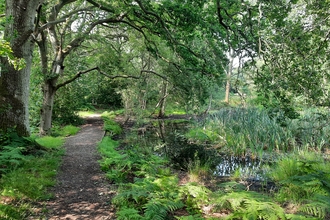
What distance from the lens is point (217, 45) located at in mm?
6051

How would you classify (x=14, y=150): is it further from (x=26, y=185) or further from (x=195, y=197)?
(x=195, y=197)

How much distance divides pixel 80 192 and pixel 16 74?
3.00 metres

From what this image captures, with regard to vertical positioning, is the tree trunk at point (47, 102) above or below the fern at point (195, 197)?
above

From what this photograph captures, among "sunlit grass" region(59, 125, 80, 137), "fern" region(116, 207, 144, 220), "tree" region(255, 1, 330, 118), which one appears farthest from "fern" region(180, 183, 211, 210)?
"sunlit grass" region(59, 125, 80, 137)

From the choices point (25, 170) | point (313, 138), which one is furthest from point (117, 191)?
point (313, 138)

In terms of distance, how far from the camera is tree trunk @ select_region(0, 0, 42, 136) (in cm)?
541

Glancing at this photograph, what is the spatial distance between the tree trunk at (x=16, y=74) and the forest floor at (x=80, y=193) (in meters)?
1.47

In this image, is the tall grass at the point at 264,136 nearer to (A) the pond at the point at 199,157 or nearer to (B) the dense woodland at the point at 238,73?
(B) the dense woodland at the point at 238,73

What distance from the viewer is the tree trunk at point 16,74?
213 inches

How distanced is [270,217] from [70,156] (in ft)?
17.0

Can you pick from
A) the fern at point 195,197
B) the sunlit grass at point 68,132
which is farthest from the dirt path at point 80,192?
the sunlit grass at point 68,132

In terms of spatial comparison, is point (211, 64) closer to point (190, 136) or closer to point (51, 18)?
point (51, 18)

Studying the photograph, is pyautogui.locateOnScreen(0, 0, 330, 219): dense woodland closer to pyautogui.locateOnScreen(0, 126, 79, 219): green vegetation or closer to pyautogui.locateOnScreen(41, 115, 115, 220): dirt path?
pyautogui.locateOnScreen(0, 126, 79, 219): green vegetation

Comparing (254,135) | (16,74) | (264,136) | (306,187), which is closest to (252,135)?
(254,135)
